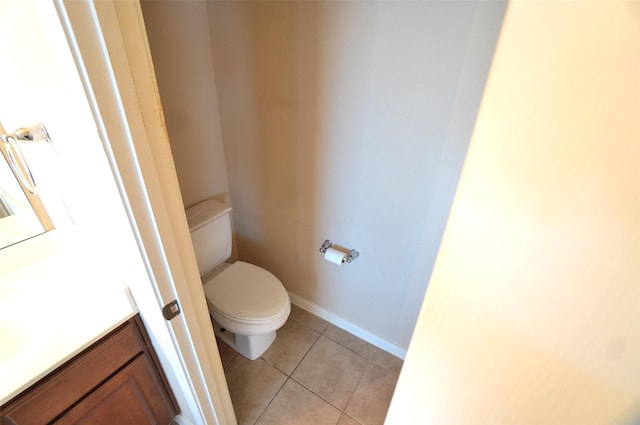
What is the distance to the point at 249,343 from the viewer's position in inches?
62.1

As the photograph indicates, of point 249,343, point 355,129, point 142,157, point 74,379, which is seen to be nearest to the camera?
point 142,157

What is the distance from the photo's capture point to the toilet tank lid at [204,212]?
148cm

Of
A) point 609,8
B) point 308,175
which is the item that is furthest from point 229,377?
point 609,8

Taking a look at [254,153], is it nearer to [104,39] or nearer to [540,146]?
[104,39]

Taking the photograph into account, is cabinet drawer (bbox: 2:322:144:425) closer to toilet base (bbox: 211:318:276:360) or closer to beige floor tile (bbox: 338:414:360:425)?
toilet base (bbox: 211:318:276:360)

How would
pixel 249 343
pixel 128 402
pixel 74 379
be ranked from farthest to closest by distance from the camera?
pixel 249 343, pixel 128 402, pixel 74 379

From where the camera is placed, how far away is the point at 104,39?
17.5 inches

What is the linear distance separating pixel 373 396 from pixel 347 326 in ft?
1.41

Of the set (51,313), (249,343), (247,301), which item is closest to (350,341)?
(249,343)

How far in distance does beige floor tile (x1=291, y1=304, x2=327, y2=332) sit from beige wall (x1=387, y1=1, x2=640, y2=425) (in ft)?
4.58

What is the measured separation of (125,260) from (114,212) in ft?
0.71

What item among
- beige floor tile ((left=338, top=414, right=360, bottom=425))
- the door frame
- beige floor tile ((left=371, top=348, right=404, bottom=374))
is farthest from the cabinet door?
beige floor tile ((left=371, top=348, right=404, bottom=374))

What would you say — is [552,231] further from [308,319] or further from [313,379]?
[308,319]

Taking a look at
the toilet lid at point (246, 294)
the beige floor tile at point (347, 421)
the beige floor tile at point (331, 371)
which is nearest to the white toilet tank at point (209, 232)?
the toilet lid at point (246, 294)
